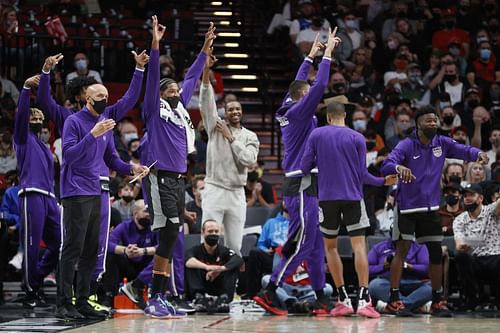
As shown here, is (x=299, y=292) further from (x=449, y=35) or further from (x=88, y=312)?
(x=449, y=35)

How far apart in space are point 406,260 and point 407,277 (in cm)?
18

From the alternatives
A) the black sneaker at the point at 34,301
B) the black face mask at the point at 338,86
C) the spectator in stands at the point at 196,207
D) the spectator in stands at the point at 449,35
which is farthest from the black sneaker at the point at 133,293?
the spectator in stands at the point at 449,35

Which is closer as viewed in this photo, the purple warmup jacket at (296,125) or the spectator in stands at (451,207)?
the purple warmup jacket at (296,125)

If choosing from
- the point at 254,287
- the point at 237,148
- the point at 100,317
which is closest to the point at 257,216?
the point at 254,287

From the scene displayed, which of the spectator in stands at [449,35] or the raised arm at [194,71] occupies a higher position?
the spectator in stands at [449,35]

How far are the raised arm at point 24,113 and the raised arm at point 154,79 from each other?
3.67 feet

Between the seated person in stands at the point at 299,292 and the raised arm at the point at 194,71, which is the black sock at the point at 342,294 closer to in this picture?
the seated person in stands at the point at 299,292

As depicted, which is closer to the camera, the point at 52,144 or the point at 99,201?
the point at 99,201

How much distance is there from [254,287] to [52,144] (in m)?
4.14

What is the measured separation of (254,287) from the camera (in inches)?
476

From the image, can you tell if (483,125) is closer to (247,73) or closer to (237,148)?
(247,73)

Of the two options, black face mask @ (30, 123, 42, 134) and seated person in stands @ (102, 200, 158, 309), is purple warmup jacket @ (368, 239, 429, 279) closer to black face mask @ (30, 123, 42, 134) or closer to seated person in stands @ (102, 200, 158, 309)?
seated person in stands @ (102, 200, 158, 309)

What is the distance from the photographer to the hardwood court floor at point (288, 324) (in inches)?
332

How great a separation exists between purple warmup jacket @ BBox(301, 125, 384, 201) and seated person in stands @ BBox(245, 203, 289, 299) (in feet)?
6.28
